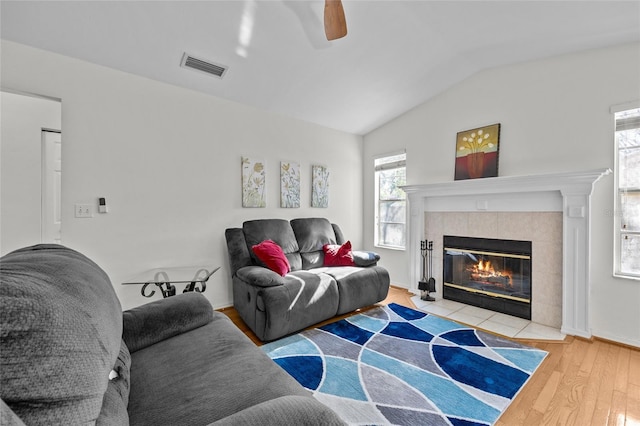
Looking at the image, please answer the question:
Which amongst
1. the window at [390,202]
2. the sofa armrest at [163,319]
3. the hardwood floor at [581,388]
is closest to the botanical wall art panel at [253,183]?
the hardwood floor at [581,388]

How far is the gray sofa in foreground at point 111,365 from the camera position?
561 mm

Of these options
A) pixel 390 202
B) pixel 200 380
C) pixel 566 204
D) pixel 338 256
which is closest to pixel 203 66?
pixel 338 256

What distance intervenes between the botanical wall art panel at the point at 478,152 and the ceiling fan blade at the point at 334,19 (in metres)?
2.25

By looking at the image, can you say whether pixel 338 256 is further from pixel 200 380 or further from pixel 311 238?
pixel 200 380

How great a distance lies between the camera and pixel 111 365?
0.80 metres

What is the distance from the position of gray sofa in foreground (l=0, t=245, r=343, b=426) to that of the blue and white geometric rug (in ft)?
2.70

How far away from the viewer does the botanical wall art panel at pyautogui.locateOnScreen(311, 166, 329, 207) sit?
13.6 feet

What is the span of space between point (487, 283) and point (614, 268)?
1.11 m

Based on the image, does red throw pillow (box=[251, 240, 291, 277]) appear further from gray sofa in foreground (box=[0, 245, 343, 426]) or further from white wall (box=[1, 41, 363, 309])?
gray sofa in foreground (box=[0, 245, 343, 426])

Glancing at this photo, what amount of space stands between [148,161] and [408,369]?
3.03 meters

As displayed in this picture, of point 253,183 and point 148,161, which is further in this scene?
point 253,183

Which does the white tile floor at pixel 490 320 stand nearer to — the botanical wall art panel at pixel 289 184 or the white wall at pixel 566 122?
the white wall at pixel 566 122

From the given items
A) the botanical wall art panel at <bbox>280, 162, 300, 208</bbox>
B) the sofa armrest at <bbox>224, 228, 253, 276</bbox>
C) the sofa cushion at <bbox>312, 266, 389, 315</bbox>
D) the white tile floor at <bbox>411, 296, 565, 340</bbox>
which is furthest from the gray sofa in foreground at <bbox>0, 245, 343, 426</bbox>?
the white tile floor at <bbox>411, 296, 565, 340</bbox>

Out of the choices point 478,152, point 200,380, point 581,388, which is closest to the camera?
point 200,380
